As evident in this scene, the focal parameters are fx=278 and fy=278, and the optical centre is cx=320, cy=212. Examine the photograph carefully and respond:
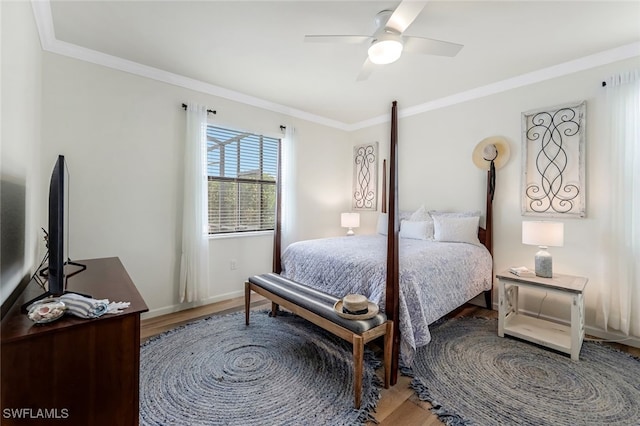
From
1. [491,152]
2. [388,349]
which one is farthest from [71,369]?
[491,152]

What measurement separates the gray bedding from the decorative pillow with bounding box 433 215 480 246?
12cm

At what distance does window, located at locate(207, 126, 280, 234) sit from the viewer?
3.40 meters

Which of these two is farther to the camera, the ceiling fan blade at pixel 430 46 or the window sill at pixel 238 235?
the window sill at pixel 238 235

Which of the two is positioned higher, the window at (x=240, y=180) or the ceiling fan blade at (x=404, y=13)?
the ceiling fan blade at (x=404, y=13)

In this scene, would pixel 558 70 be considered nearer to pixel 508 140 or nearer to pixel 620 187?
pixel 508 140

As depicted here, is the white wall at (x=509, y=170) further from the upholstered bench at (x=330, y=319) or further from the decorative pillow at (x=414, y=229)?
the upholstered bench at (x=330, y=319)

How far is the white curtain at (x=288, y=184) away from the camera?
390cm

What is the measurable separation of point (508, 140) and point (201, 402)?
3708 mm

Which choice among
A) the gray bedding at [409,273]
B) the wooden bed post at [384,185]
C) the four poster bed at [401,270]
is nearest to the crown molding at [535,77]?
the wooden bed post at [384,185]

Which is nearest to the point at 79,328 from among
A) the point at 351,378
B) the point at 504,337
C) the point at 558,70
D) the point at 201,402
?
the point at 201,402

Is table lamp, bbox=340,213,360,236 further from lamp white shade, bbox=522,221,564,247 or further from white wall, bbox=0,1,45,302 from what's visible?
white wall, bbox=0,1,45,302

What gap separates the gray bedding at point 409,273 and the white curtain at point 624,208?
965mm

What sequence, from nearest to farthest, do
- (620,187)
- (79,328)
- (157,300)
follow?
(79,328) → (620,187) → (157,300)

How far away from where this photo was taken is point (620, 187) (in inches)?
94.0
